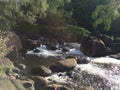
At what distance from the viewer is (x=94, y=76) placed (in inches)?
659

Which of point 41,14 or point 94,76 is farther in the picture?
point 41,14

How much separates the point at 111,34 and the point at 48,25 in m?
6.68

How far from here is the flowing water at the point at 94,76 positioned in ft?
49.3

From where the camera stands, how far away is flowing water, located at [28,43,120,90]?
591 inches

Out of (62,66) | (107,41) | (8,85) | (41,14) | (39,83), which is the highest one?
(8,85)

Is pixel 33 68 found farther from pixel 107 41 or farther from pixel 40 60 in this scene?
pixel 107 41

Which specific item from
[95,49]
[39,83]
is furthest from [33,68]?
[95,49]

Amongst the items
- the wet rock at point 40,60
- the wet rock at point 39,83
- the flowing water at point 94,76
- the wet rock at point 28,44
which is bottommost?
the wet rock at point 28,44

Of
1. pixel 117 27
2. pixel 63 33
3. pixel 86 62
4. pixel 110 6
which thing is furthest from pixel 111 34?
pixel 110 6

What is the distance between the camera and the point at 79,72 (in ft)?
57.3

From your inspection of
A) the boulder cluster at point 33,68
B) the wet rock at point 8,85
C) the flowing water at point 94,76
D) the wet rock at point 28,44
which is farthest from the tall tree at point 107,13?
the wet rock at point 28,44

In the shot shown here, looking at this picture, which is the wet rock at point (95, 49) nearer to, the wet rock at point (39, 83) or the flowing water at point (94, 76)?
the flowing water at point (94, 76)

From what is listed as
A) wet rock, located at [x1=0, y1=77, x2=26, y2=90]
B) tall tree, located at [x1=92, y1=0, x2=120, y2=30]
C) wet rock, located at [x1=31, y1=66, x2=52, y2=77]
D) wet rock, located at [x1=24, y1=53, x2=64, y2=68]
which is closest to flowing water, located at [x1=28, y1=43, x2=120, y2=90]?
wet rock, located at [x1=31, y1=66, x2=52, y2=77]

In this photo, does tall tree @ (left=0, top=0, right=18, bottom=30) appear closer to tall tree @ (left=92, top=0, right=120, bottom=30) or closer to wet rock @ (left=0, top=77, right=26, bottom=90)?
wet rock @ (left=0, top=77, right=26, bottom=90)
